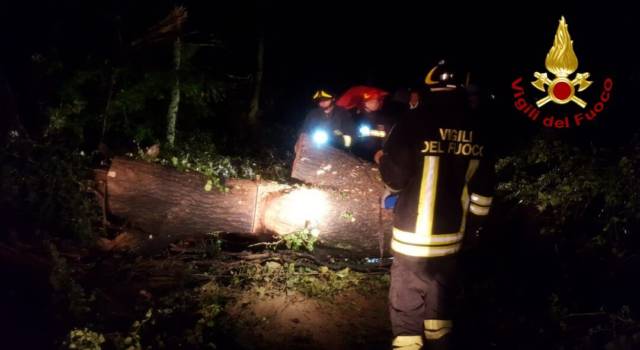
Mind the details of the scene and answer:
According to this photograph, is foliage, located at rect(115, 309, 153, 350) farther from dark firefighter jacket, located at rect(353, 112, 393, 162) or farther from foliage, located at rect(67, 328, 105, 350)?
dark firefighter jacket, located at rect(353, 112, 393, 162)

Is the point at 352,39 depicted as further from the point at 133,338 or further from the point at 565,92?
the point at 133,338

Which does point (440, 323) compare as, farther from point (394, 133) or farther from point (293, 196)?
point (293, 196)

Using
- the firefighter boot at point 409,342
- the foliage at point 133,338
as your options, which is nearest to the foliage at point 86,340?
the foliage at point 133,338

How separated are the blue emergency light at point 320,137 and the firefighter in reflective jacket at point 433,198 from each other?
2.90 meters

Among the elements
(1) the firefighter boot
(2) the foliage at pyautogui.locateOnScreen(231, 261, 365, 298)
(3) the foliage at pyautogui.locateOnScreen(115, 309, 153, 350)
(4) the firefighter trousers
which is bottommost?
(3) the foliage at pyautogui.locateOnScreen(115, 309, 153, 350)

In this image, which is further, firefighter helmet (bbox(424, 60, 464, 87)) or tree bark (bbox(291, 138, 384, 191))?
tree bark (bbox(291, 138, 384, 191))

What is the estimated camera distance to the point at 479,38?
11977 mm

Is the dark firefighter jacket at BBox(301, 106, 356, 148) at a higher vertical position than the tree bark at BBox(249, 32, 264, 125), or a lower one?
lower

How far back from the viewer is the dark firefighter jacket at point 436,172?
109 inches

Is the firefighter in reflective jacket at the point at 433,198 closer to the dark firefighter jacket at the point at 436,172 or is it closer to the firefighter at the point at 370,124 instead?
the dark firefighter jacket at the point at 436,172

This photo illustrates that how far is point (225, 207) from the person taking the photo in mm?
5566

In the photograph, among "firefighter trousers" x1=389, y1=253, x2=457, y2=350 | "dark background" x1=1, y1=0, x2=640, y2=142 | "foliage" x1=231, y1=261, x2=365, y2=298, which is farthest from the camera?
"dark background" x1=1, y1=0, x2=640, y2=142

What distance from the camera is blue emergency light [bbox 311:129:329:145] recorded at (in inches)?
227

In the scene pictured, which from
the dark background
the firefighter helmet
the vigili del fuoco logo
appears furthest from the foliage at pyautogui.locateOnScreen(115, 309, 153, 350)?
the vigili del fuoco logo
